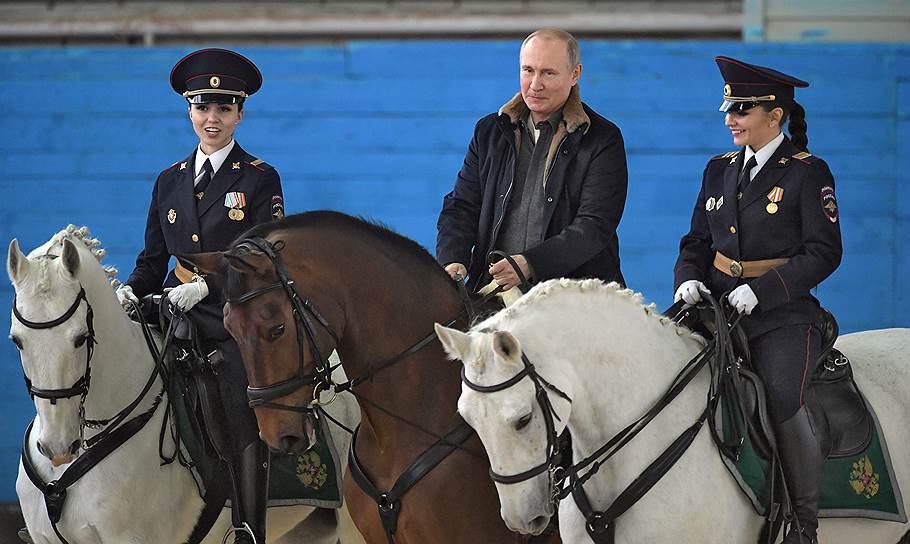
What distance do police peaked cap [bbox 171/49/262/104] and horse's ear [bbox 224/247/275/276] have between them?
1109mm

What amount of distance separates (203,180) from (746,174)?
186 centimetres

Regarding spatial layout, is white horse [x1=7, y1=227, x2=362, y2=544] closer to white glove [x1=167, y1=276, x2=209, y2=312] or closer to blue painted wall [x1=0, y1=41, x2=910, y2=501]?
white glove [x1=167, y1=276, x2=209, y2=312]

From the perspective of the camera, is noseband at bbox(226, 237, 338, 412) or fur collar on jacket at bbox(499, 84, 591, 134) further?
fur collar on jacket at bbox(499, 84, 591, 134)

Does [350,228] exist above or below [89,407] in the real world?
above

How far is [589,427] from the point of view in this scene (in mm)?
2959

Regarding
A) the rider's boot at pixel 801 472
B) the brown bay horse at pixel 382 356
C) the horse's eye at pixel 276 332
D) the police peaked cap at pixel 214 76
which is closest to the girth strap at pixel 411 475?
the brown bay horse at pixel 382 356

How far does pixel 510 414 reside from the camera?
2.64 m

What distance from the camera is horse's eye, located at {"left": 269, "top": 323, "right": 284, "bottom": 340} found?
2932 millimetres

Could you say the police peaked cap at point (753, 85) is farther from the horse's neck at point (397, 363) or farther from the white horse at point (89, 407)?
the white horse at point (89, 407)

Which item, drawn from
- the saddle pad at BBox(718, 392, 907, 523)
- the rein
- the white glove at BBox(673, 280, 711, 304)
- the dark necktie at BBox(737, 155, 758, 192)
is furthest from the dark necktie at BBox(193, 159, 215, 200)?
the saddle pad at BBox(718, 392, 907, 523)

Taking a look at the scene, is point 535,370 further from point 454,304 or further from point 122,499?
point 122,499

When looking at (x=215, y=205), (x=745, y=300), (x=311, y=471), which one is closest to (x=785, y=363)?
(x=745, y=300)

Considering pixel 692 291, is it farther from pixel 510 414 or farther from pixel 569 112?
pixel 510 414

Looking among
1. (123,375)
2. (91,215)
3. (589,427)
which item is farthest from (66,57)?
(589,427)
